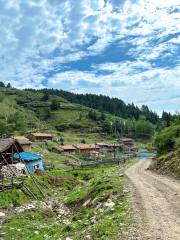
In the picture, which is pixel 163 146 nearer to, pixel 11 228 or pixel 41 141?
pixel 11 228

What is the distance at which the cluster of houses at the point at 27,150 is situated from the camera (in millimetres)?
46656

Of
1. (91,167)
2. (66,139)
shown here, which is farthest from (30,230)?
(66,139)

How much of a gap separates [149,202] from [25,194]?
20172mm

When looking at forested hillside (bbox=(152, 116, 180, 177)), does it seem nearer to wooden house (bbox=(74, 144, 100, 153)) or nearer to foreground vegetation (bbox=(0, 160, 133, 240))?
foreground vegetation (bbox=(0, 160, 133, 240))

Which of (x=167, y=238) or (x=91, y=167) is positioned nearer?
(x=167, y=238)

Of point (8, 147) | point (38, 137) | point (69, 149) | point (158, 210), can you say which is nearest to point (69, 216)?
point (158, 210)

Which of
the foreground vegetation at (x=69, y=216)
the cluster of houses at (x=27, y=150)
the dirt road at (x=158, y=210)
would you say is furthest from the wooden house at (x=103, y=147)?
the dirt road at (x=158, y=210)

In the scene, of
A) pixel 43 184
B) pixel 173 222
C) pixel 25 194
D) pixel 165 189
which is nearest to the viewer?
pixel 173 222

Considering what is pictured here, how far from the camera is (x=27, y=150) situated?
11838 cm

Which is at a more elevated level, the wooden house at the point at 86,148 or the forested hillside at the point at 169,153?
the forested hillside at the point at 169,153

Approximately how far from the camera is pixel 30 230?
25.0 metres

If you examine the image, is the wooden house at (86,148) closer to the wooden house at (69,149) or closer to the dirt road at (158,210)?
the wooden house at (69,149)

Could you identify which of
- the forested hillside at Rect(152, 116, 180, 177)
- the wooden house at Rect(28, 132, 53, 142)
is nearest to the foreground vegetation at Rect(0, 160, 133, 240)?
the forested hillside at Rect(152, 116, 180, 177)

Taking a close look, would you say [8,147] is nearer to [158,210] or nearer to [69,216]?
[69,216]
